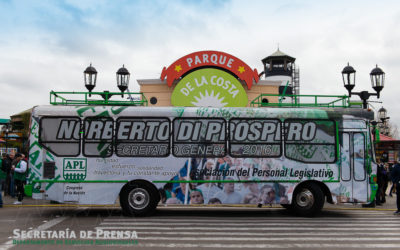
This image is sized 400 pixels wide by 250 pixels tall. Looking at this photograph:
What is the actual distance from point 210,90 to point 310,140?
9549 millimetres

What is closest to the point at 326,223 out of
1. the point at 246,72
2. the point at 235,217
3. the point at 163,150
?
the point at 235,217

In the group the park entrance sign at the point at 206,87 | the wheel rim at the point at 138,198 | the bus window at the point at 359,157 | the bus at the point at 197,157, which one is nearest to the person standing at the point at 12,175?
the bus at the point at 197,157

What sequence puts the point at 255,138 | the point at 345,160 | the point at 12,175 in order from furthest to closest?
the point at 12,175 < the point at 345,160 < the point at 255,138

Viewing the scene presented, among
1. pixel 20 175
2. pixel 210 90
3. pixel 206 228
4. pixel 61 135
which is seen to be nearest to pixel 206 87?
pixel 210 90

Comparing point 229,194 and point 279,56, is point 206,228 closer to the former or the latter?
point 229,194

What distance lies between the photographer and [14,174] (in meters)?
13.5

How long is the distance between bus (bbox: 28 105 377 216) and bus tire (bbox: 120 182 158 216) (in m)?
0.03

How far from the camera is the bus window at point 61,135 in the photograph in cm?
1024

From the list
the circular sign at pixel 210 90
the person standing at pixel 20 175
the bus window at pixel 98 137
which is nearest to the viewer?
the bus window at pixel 98 137

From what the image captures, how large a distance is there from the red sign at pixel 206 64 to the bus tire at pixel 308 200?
→ 33.7 ft

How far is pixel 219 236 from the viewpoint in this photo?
768 centimetres

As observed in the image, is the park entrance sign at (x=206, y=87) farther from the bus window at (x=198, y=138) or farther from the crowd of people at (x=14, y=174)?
the bus window at (x=198, y=138)

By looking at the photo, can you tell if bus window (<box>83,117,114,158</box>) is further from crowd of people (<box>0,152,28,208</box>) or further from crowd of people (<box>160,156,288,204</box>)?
A: crowd of people (<box>0,152,28,208</box>)

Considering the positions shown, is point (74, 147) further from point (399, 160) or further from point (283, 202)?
point (399, 160)
